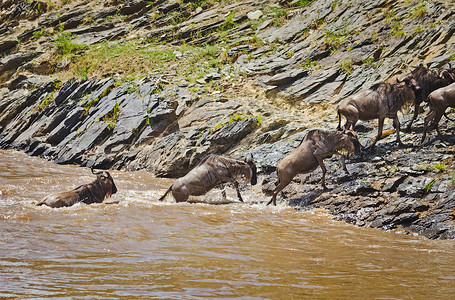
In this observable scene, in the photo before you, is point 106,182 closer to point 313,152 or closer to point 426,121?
point 313,152

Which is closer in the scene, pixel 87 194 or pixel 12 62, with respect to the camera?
pixel 87 194

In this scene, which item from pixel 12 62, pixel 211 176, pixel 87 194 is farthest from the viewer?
pixel 12 62

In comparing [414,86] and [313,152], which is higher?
[414,86]

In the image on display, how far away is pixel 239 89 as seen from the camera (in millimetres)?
19156

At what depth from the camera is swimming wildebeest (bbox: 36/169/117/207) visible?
946 centimetres

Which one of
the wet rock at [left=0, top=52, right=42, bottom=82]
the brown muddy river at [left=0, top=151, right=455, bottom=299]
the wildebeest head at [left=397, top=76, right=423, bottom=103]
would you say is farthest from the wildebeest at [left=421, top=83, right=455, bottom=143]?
the wet rock at [left=0, top=52, right=42, bottom=82]

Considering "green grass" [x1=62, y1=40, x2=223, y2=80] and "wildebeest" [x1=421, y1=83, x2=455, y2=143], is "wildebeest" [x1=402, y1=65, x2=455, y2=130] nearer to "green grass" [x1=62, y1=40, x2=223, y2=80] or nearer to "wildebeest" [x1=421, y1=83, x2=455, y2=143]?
"wildebeest" [x1=421, y1=83, x2=455, y2=143]

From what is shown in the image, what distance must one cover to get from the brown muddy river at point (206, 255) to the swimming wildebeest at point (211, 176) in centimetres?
84

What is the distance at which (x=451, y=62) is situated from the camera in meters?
14.2

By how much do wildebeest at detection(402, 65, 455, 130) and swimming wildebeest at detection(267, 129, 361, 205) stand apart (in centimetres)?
268

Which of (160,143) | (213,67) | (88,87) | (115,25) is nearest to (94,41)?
(115,25)

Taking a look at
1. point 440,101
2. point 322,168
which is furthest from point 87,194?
point 440,101

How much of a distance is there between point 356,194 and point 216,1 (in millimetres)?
22579

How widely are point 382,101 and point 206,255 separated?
323 inches
